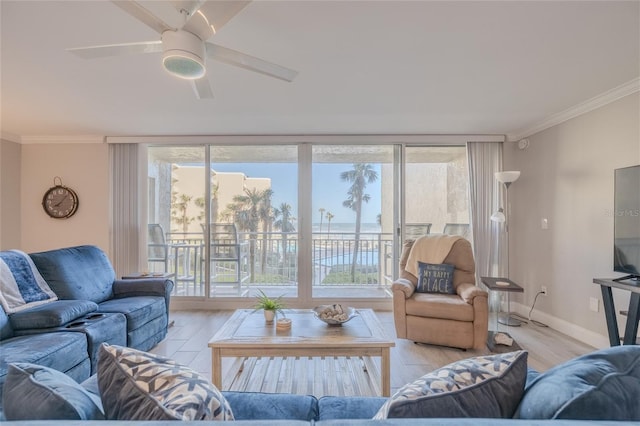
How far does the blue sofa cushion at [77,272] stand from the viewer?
237 centimetres

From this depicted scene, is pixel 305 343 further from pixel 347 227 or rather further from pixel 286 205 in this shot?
pixel 347 227

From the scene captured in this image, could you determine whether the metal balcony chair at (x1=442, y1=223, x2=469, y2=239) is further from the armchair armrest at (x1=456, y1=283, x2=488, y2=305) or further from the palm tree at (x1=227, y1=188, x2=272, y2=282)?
the palm tree at (x1=227, y1=188, x2=272, y2=282)

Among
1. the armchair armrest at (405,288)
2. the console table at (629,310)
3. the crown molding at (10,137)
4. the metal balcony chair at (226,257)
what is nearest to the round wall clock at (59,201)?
the crown molding at (10,137)

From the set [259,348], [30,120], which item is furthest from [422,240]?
[30,120]

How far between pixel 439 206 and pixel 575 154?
1.58m

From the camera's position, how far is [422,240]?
339cm

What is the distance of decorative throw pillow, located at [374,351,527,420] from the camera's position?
0.78 m

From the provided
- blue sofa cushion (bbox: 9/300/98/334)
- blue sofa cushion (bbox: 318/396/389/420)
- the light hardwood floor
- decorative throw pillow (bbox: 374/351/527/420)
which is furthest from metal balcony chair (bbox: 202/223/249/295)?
decorative throw pillow (bbox: 374/351/527/420)

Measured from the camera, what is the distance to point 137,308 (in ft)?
8.32

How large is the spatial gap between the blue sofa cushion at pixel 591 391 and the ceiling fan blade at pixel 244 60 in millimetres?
1767

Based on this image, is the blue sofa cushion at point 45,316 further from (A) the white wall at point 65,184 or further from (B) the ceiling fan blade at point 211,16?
(A) the white wall at point 65,184

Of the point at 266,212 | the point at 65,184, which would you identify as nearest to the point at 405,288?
the point at 266,212

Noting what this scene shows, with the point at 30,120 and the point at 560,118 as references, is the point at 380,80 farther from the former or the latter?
the point at 30,120

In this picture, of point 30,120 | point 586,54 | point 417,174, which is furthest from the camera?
point 417,174
